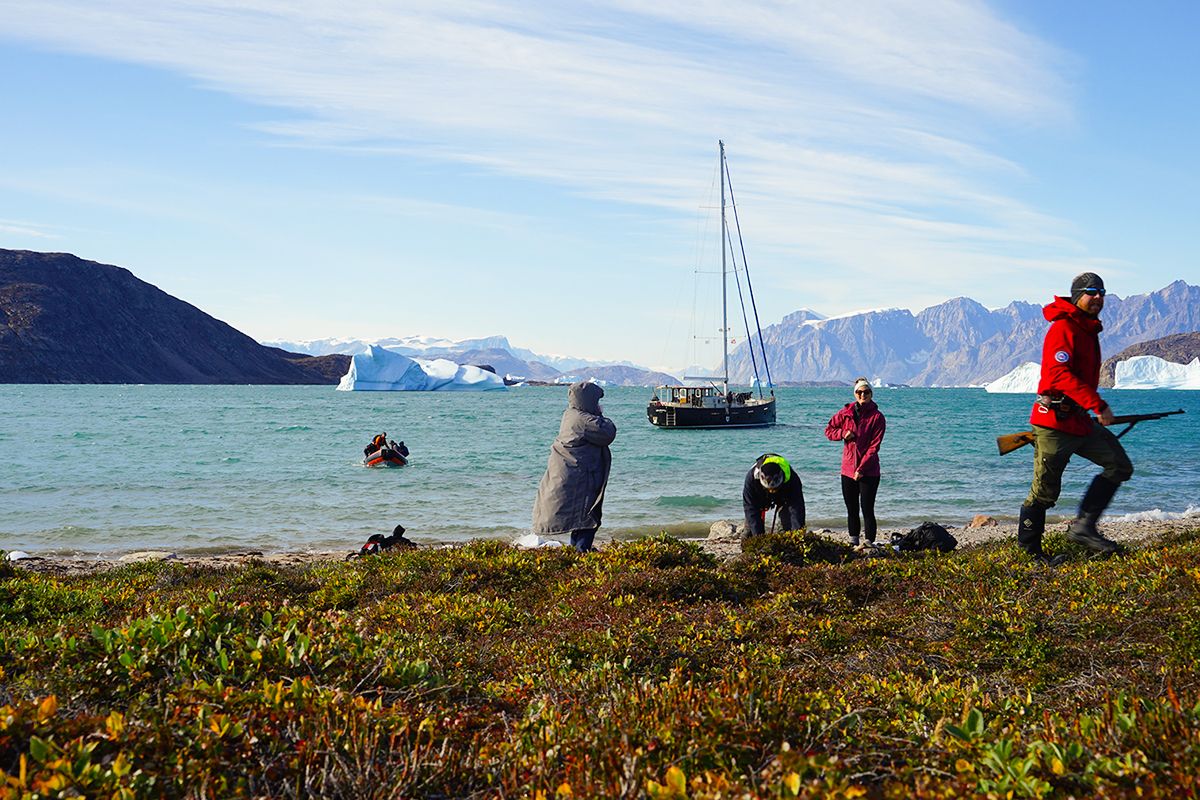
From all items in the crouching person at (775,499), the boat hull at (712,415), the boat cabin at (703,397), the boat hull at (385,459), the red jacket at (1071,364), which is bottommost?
the boat hull at (385,459)

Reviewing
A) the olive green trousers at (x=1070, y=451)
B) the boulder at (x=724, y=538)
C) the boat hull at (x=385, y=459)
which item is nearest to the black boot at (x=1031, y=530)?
the olive green trousers at (x=1070, y=451)

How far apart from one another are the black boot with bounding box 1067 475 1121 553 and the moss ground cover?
0.89 metres

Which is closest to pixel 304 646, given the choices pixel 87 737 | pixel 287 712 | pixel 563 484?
pixel 287 712

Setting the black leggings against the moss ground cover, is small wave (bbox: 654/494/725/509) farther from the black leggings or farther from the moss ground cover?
the moss ground cover

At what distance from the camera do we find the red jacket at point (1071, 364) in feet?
25.7

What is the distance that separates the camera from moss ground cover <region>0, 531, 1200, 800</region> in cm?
277

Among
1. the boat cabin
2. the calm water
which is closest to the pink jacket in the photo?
the calm water

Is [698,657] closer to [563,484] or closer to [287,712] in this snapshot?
[287,712]

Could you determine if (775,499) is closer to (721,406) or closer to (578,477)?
(578,477)

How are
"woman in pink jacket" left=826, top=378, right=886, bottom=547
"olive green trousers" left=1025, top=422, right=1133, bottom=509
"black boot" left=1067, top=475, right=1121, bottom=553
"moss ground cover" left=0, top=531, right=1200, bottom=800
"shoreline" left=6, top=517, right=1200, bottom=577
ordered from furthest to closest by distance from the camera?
1. "shoreline" left=6, top=517, right=1200, bottom=577
2. "woman in pink jacket" left=826, top=378, right=886, bottom=547
3. "black boot" left=1067, top=475, right=1121, bottom=553
4. "olive green trousers" left=1025, top=422, right=1133, bottom=509
5. "moss ground cover" left=0, top=531, right=1200, bottom=800

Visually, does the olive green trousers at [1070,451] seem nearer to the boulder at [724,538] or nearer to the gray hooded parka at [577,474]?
the gray hooded parka at [577,474]

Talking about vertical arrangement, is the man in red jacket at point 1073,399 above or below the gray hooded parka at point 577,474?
above

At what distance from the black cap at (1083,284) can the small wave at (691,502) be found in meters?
16.4

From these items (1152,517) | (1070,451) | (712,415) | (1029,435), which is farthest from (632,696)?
(712,415)
